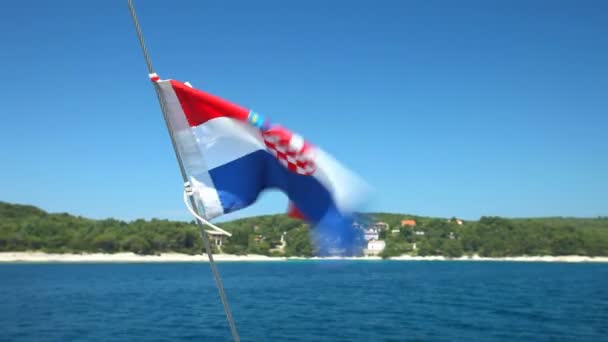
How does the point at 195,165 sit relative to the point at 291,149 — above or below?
below

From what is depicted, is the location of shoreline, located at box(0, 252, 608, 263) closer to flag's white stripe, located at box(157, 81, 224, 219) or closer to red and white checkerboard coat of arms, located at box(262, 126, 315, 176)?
flag's white stripe, located at box(157, 81, 224, 219)

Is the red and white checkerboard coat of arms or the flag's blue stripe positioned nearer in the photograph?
the red and white checkerboard coat of arms

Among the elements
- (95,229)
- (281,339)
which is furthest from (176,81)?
(95,229)

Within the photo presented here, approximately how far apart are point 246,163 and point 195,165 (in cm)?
55

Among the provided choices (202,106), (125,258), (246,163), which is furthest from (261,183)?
(125,258)

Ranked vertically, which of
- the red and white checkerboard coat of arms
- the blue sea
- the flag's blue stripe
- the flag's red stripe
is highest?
the flag's red stripe

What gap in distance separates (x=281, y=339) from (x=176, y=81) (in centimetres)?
2715

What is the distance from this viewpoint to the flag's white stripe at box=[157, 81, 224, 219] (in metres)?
6.03

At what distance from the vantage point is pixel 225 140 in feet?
20.0

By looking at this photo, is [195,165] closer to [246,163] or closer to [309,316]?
[246,163]

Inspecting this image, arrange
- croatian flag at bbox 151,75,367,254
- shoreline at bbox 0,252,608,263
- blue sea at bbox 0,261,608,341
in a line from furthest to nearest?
shoreline at bbox 0,252,608,263, blue sea at bbox 0,261,608,341, croatian flag at bbox 151,75,367,254

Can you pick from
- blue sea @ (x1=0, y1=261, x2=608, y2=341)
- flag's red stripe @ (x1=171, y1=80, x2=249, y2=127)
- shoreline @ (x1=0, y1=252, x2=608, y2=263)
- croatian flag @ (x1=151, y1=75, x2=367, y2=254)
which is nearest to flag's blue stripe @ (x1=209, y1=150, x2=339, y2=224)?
croatian flag @ (x1=151, y1=75, x2=367, y2=254)

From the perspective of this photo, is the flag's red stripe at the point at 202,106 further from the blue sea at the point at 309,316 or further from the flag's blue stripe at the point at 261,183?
the blue sea at the point at 309,316

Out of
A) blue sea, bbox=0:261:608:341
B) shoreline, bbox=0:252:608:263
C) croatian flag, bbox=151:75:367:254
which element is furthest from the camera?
shoreline, bbox=0:252:608:263
